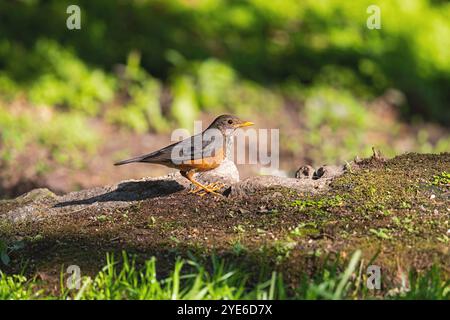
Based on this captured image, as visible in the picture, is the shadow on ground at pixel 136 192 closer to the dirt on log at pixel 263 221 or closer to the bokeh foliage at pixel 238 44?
the dirt on log at pixel 263 221

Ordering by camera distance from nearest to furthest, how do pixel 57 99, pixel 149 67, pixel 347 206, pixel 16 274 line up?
pixel 16 274, pixel 347 206, pixel 57 99, pixel 149 67

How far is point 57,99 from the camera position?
10.3 meters

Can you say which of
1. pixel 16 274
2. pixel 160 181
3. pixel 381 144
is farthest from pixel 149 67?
pixel 16 274

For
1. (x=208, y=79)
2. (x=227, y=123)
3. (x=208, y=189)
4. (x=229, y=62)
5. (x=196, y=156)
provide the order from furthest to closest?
(x=229, y=62), (x=208, y=79), (x=227, y=123), (x=196, y=156), (x=208, y=189)

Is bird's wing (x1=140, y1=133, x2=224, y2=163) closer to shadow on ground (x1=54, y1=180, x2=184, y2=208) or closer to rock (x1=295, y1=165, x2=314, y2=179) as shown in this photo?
shadow on ground (x1=54, y1=180, x2=184, y2=208)

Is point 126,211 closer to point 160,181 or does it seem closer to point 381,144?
point 160,181

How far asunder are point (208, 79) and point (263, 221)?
607 centimetres

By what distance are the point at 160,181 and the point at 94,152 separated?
3.74 metres

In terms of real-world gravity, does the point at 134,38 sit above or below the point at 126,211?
above

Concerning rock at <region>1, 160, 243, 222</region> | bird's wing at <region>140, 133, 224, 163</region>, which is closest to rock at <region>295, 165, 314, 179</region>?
rock at <region>1, 160, 243, 222</region>

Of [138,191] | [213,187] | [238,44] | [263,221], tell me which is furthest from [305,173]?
[238,44]

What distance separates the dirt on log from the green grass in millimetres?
121

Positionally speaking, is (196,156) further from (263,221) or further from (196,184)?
(263,221)

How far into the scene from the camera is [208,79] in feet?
35.5
